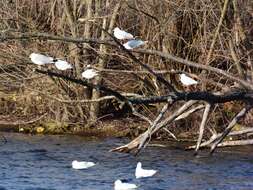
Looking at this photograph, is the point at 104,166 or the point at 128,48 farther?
the point at 104,166

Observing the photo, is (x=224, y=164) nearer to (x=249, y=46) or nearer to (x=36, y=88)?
(x=249, y=46)

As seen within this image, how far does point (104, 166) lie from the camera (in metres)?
12.8

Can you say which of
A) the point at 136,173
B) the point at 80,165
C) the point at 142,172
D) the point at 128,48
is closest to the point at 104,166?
the point at 80,165

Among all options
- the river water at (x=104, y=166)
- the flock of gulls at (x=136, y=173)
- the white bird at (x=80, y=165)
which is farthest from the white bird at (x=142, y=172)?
the white bird at (x=80, y=165)

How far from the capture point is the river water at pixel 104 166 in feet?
36.7

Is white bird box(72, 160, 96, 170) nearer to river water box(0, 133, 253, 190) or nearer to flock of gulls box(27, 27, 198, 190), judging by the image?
flock of gulls box(27, 27, 198, 190)

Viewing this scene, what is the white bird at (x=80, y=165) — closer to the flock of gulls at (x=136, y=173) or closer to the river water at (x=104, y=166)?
the flock of gulls at (x=136, y=173)

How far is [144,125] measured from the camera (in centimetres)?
1706

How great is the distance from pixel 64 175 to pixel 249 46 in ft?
18.9

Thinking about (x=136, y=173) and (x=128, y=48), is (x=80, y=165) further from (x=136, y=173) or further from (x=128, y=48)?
(x=128, y=48)

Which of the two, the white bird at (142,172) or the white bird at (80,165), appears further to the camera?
the white bird at (80,165)

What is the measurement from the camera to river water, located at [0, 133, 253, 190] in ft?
36.7

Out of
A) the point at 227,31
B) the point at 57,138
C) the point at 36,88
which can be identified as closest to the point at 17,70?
the point at 36,88

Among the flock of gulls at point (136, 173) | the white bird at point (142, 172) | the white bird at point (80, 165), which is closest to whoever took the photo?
the flock of gulls at point (136, 173)
